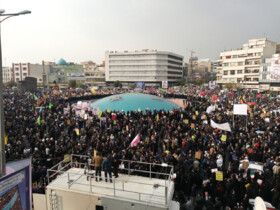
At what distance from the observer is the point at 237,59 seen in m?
73.8

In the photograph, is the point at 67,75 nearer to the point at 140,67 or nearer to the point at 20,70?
the point at 20,70

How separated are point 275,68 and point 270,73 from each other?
239cm

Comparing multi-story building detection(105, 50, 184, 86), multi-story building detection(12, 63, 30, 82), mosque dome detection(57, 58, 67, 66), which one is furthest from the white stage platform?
mosque dome detection(57, 58, 67, 66)

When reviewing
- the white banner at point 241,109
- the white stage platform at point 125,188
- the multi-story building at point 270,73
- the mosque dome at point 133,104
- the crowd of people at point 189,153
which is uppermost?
the multi-story building at point 270,73

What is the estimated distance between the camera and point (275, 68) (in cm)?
5681

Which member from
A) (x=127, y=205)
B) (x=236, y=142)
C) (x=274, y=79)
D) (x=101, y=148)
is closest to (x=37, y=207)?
(x=127, y=205)

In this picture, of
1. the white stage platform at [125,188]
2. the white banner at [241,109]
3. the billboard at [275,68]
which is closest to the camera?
the white stage platform at [125,188]

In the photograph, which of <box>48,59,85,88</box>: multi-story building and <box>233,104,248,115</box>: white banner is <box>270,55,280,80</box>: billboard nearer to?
<box>233,104,248,115</box>: white banner

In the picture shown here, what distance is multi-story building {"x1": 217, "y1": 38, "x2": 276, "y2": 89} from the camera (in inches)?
2648

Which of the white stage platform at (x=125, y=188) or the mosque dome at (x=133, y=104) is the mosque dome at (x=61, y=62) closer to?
the mosque dome at (x=133, y=104)

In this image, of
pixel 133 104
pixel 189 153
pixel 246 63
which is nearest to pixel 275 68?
pixel 246 63

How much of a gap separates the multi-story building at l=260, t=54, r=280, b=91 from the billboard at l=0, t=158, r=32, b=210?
65.2 metres

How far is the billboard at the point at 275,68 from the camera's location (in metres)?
56.0

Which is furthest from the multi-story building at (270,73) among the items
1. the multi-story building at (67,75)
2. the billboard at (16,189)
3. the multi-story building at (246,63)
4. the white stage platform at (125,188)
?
the multi-story building at (67,75)
